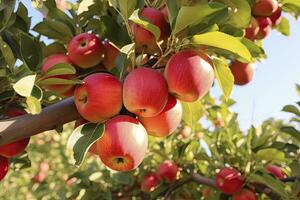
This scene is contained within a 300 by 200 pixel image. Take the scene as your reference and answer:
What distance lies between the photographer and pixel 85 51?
3.76ft

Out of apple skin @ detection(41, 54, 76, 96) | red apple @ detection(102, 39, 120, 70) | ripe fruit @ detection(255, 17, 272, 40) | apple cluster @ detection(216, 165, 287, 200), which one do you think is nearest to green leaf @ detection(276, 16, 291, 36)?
ripe fruit @ detection(255, 17, 272, 40)

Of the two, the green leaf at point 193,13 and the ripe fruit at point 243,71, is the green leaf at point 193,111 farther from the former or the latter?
the ripe fruit at point 243,71

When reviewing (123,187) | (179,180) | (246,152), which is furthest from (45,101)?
(123,187)

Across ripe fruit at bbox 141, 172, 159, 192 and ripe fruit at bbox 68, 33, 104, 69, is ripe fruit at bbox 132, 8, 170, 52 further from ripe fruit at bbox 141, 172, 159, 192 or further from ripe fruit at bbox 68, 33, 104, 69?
ripe fruit at bbox 141, 172, 159, 192

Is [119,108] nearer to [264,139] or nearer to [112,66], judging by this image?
[112,66]

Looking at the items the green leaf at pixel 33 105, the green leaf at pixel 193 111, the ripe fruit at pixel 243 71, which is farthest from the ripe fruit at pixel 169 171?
the green leaf at pixel 33 105

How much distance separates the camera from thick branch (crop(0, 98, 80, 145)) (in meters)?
0.96

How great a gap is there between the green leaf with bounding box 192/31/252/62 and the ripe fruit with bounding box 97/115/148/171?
0.25m

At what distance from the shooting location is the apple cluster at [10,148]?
1091mm

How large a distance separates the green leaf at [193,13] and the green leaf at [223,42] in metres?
0.04

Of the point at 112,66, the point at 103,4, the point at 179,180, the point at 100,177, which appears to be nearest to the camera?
the point at 112,66

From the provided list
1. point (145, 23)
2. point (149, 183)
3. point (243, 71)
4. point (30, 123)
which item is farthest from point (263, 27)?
point (149, 183)

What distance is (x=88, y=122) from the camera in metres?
1.01

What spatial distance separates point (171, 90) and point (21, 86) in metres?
0.34
